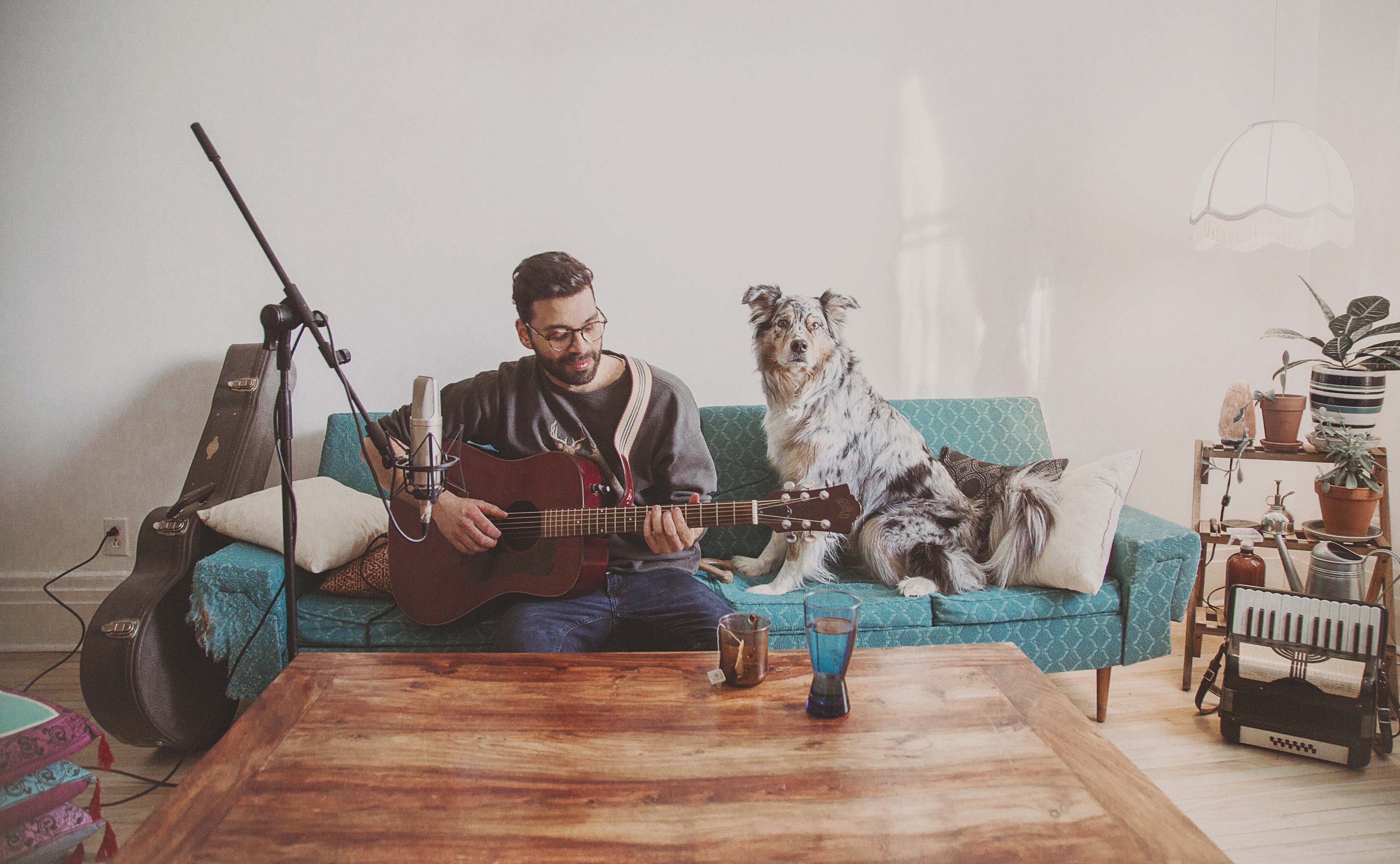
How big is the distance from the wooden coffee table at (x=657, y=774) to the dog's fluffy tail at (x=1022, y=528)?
77 cm

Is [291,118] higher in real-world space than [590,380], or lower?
higher

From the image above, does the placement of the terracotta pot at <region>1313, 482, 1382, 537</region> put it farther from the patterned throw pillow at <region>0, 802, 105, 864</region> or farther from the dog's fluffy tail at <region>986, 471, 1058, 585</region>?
the patterned throw pillow at <region>0, 802, 105, 864</region>

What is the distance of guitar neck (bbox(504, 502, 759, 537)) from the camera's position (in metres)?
1.73

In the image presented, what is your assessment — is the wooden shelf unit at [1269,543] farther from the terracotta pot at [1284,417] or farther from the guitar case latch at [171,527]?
the guitar case latch at [171,527]

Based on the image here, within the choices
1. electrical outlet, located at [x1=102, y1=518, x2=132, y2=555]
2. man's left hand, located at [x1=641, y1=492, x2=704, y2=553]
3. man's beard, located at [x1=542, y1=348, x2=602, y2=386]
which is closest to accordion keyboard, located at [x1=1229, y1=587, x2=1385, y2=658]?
man's left hand, located at [x1=641, y1=492, x2=704, y2=553]

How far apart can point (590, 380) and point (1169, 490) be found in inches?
84.6

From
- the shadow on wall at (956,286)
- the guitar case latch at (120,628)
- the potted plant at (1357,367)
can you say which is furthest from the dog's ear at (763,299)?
the guitar case latch at (120,628)

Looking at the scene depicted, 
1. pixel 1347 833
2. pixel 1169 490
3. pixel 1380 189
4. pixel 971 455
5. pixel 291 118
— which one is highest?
pixel 291 118

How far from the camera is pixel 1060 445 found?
2824 mm

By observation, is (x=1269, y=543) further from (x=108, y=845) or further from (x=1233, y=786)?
(x=108, y=845)

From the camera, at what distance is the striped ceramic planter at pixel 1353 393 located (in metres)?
2.19

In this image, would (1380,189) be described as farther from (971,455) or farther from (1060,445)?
(971,455)

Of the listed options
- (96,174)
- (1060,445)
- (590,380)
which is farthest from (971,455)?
(96,174)

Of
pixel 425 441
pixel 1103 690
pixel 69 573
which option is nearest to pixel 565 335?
pixel 425 441
